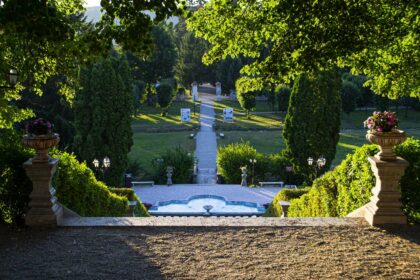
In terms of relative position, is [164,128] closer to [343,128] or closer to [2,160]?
[343,128]

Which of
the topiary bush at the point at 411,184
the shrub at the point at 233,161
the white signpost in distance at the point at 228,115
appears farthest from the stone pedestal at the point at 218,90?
the topiary bush at the point at 411,184

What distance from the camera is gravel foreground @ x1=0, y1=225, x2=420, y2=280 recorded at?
17.6 feet

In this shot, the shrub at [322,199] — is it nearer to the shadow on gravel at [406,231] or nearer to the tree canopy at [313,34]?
the shadow on gravel at [406,231]

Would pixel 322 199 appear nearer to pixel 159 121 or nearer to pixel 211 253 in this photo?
pixel 211 253

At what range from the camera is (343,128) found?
46.0 meters

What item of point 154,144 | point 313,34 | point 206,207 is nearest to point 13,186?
point 313,34

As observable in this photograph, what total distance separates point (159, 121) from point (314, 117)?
27.4 meters

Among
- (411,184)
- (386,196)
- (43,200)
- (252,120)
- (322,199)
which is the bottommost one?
(252,120)

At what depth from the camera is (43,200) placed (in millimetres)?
6910

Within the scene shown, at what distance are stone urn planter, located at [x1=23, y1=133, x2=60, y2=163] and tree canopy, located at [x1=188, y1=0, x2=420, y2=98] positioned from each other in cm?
277

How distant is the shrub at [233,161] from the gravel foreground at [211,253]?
66.8 ft

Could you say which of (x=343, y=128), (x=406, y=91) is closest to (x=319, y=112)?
(x=406, y=91)

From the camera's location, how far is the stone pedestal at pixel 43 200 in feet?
22.2

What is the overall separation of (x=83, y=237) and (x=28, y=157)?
5.57ft
